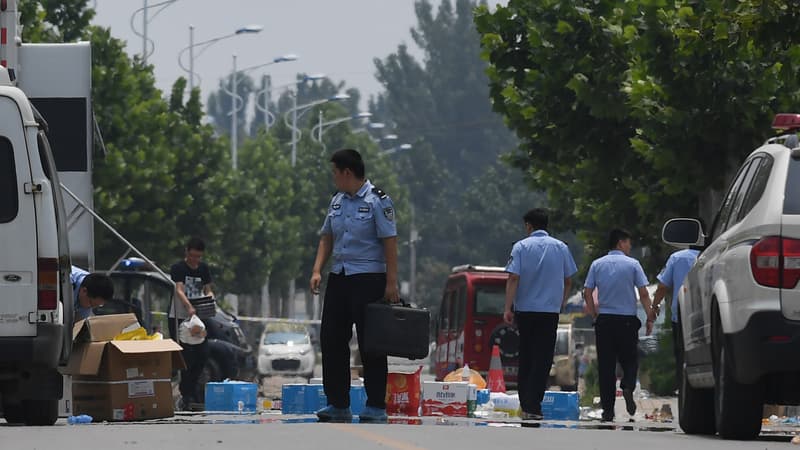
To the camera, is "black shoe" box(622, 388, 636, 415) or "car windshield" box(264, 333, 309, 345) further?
"car windshield" box(264, 333, 309, 345)

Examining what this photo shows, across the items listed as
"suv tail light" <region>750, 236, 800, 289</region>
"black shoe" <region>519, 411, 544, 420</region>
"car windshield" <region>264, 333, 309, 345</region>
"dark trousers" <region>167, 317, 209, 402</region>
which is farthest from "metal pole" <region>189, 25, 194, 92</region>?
"suv tail light" <region>750, 236, 800, 289</region>

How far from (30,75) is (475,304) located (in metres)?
17.9

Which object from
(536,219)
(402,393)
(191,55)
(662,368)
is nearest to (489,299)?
(662,368)

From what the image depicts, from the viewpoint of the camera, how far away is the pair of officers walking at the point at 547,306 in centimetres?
1708

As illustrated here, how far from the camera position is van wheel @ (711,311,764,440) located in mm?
12070

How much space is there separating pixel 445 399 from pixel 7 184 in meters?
4.73

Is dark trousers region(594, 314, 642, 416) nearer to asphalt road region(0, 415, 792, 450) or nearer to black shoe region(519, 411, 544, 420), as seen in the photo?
black shoe region(519, 411, 544, 420)

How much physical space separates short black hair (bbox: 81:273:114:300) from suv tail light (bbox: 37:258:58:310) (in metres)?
3.12

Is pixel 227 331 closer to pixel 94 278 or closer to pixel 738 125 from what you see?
pixel 738 125

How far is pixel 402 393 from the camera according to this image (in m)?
16.7

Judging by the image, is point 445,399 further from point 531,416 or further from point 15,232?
point 15,232

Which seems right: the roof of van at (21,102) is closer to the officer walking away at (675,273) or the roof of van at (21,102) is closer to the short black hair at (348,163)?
the short black hair at (348,163)

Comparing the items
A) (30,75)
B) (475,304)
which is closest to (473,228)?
(475,304)

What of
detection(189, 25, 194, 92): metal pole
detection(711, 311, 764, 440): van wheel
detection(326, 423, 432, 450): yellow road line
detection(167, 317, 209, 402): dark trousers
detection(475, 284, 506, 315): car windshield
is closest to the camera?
detection(326, 423, 432, 450): yellow road line
